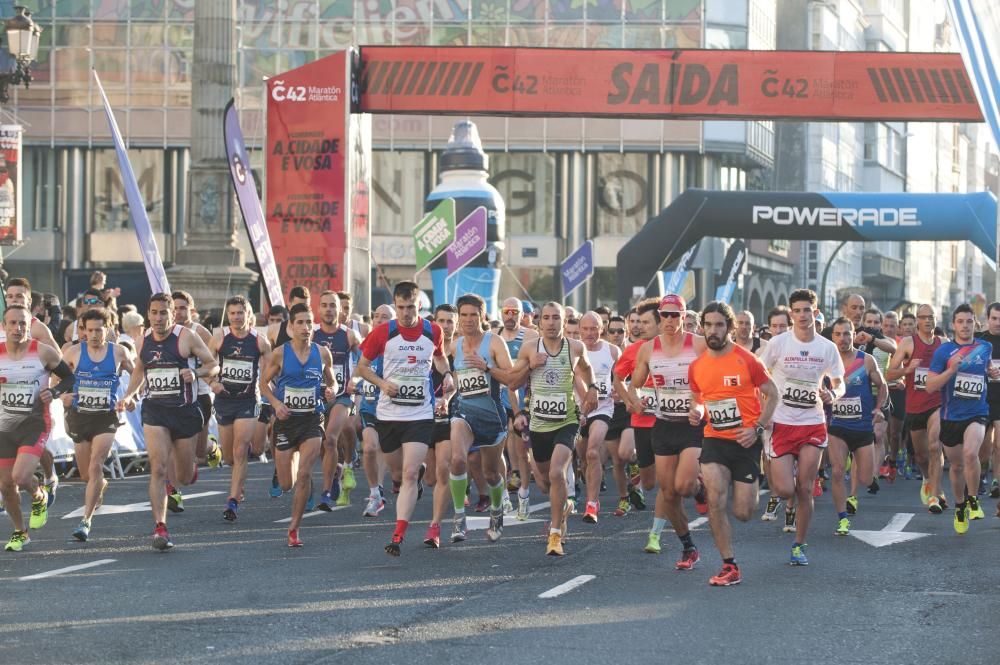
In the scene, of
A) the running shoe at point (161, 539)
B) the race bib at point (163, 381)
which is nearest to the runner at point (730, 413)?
the running shoe at point (161, 539)

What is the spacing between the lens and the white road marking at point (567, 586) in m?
10.5

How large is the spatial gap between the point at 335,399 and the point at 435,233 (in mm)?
11540

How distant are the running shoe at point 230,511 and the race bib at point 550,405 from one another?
3.24 meters

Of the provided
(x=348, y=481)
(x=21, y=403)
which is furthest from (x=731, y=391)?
(x=348, y=481)

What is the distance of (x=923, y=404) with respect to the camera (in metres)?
17.6

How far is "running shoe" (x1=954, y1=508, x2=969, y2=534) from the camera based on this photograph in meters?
14.6

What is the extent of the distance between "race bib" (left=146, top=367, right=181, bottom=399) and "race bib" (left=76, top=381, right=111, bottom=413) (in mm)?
350

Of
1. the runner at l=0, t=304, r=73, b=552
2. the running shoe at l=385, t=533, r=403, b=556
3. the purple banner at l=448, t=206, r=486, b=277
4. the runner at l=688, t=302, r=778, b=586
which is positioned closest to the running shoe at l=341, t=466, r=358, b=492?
the runner at l=0, t=304, r=73, b=552

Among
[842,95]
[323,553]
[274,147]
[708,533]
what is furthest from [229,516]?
[842,95]

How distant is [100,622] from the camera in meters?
9.24

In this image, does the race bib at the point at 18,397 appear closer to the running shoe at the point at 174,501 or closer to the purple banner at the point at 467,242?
the running shoe at the point at 174,501

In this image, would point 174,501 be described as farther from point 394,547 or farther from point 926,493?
point 926,493

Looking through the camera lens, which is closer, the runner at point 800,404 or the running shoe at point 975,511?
the runner at point 800,404

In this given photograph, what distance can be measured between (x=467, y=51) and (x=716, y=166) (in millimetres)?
38136
